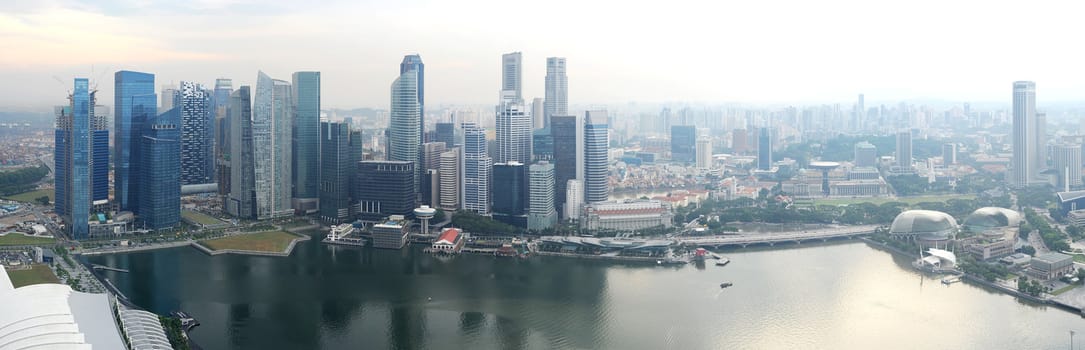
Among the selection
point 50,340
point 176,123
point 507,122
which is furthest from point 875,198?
point 50,340

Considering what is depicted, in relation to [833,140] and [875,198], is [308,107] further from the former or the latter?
[833,140]

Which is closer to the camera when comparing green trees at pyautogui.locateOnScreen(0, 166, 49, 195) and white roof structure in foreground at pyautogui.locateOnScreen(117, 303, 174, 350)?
white roof structure in foreground at pyautogui.locateOnScreen(117, 303, 174, 350)

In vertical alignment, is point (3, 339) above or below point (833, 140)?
below

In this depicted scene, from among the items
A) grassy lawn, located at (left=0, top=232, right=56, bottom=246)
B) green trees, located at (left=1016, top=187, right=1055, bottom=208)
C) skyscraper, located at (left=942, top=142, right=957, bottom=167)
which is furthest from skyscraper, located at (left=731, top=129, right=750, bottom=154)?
grassy lawn, located at (left=0, top=232, right=56, bottom=246)

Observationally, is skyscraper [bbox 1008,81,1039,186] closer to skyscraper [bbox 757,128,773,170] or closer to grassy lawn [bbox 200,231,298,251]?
skyscraper [bbox 757,128,773,170]

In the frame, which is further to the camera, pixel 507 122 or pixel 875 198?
pixel 875 198

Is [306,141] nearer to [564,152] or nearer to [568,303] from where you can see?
[564,152]

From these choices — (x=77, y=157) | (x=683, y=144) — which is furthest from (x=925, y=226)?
(x=683, y=144)
